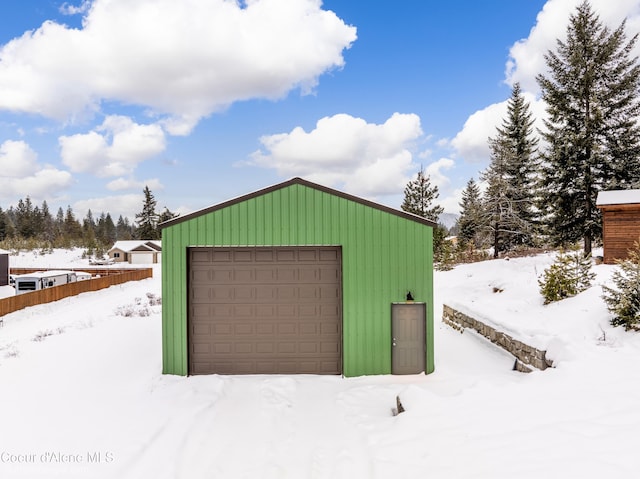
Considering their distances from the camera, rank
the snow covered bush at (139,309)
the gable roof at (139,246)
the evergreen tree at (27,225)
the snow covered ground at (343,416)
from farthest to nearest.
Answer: the evergreen tree at (27,225), the gable roof at (139,246), the snow covered bush at (139,309), the snow covered ground at (343,416)

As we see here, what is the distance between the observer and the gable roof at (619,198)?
15.7m

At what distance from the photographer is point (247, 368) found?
9016mm

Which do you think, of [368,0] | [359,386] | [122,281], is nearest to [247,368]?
[359,386]

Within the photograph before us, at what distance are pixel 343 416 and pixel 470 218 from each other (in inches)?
917

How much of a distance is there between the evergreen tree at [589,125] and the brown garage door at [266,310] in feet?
62.2

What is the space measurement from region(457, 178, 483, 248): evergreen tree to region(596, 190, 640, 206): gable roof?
9.81 metres

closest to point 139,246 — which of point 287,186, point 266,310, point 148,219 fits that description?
point 148,219

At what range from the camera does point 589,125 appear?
21.5 metres

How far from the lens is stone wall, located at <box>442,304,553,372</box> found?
796cm

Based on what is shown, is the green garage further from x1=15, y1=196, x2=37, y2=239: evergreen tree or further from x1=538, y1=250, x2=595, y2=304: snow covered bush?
x1=15, y1=196, x2=37, y2=239: evergreen tree

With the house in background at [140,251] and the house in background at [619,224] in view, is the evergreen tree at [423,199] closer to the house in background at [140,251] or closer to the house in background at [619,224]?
the house in background at [619,224]

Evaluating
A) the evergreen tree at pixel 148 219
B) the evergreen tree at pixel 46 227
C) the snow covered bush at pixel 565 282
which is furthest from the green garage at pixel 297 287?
the evergreen tree at pixel 46 227

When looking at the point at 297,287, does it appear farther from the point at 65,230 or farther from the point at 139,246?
Result: the point at 65,230

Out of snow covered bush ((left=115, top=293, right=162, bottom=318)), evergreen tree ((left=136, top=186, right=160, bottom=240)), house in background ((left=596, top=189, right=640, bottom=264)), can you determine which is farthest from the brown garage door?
evergreen tree ((left=136, top=186, right=160, bottom=240))
